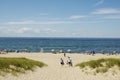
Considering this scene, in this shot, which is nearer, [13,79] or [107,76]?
[13,79]

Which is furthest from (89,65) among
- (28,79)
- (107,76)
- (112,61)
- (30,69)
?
(28,79)

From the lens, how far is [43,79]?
65.3 feet

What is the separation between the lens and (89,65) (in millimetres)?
25594

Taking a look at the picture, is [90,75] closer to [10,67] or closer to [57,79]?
[57,79]

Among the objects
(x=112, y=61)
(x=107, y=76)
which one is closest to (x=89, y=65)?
(x=112, y=61)

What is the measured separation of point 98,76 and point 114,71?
2.00m

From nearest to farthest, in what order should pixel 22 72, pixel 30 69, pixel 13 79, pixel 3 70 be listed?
pixel 13 79 → pixel 3 70 → pixel 22 72 → pixel 30 69

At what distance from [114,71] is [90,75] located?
2390 millimetres

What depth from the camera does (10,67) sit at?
22969 mm

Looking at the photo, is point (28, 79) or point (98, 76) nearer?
point (28, 79)

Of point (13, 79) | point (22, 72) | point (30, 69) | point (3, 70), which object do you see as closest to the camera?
point (13, 79)

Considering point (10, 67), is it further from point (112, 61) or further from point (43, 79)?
point (112, 61)

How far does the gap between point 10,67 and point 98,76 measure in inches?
329

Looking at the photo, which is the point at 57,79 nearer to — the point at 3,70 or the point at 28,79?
the point at 28,79
